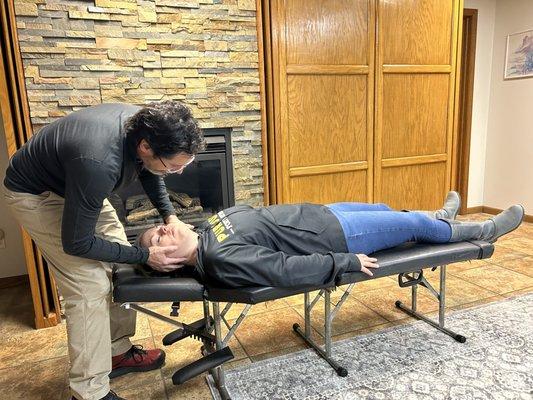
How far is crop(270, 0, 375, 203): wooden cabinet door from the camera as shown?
257cm

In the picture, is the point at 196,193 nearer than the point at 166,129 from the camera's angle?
No

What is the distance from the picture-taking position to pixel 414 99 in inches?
117

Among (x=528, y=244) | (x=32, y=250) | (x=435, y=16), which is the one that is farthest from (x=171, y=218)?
(x=528, y=244)

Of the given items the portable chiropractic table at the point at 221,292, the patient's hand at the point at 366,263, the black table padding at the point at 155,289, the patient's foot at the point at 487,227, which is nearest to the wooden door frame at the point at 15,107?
the portable chiropractic table at the point at 221,292

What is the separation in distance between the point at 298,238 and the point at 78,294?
841 mm

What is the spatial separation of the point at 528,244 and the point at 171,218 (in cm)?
306

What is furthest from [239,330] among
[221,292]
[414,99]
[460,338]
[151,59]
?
[414,99]

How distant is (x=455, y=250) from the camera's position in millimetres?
1630

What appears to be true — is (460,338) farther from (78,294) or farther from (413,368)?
(78,294)

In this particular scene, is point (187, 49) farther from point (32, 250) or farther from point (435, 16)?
point (435, 16)

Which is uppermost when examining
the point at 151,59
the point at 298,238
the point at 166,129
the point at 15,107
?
the point at 151,59

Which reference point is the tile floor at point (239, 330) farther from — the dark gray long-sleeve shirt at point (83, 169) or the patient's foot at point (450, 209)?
the dark gray long-sleeve shirt at point (83, 169)

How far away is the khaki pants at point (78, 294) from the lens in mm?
1366

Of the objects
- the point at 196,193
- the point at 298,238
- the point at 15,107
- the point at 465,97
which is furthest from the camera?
the point at 465,97
